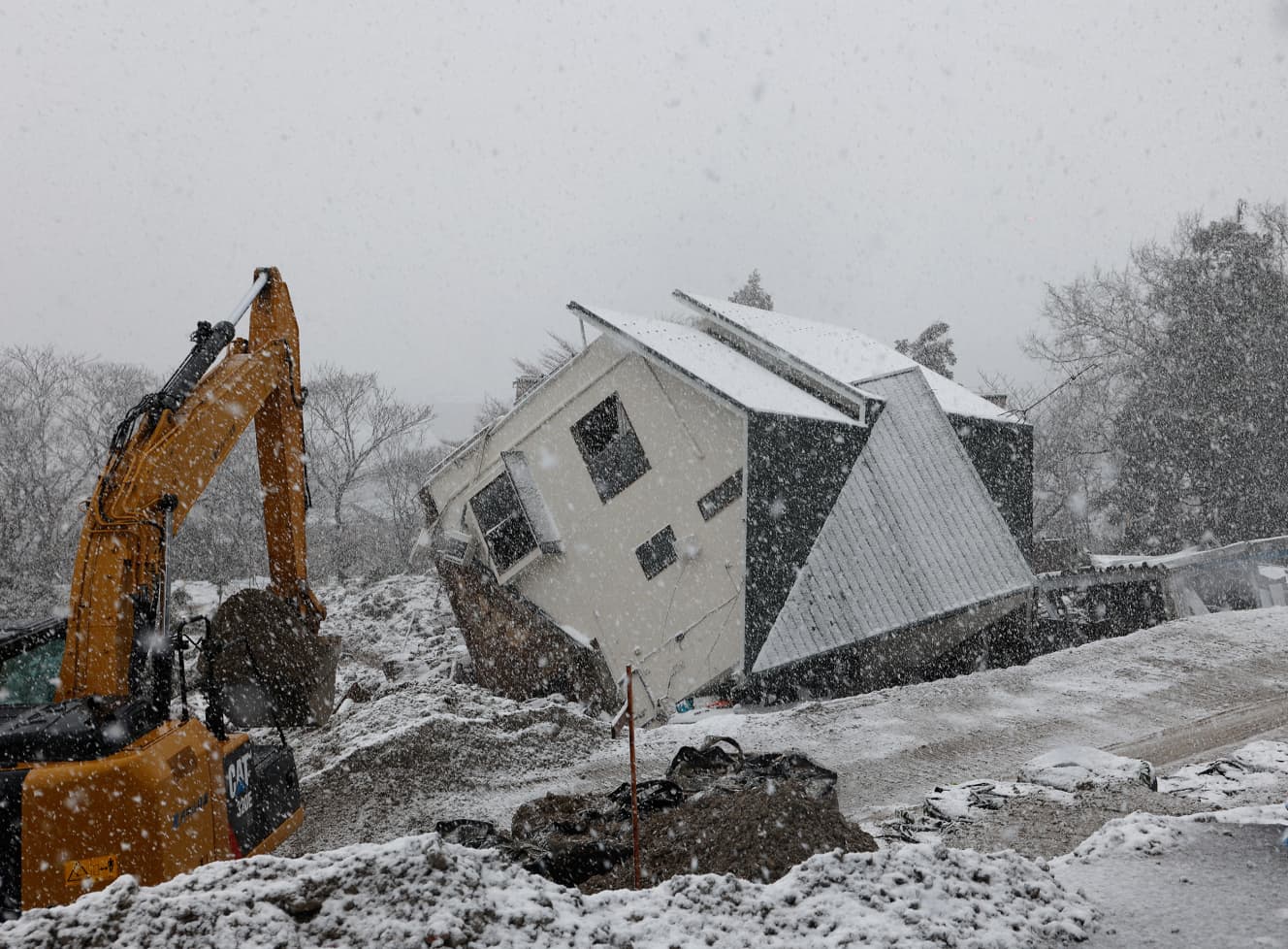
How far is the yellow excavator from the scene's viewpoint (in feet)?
15.6

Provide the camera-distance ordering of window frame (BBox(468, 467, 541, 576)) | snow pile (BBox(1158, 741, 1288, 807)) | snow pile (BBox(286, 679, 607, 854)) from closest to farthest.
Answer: snow pile (BBox(1158, 741, 1288, 807))
snow pile (BBox(286, 679, 607, 854))
window frame (BBox(468, 467, 541, 576))

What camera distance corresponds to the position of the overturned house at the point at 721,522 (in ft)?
42.2

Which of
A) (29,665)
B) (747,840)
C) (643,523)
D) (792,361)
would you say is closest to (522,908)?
(747,840)

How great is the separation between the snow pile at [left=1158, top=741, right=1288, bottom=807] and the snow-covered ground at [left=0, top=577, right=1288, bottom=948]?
0.04 metres

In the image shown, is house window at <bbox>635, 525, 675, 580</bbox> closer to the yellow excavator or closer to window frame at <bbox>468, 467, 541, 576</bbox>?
window frame at <bbox>468, 467, 541, 576</bbox>

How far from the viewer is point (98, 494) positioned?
620 cm

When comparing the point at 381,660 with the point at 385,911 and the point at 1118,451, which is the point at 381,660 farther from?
the point at 1118,451

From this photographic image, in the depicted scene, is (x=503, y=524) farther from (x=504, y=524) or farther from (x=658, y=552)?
(x=658, y=552)

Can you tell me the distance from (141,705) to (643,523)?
8.93 meters

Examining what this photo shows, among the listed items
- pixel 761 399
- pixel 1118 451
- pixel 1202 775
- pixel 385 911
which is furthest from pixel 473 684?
pixel 1118 451

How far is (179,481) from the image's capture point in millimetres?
6902

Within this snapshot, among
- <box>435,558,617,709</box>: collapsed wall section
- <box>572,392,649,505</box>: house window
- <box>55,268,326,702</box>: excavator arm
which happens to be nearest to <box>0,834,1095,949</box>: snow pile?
<box>55,268,326,702</box>: excavator arm

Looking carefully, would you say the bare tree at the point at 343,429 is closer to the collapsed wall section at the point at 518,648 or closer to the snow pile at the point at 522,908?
the collapsed wall section at the point at 518,648

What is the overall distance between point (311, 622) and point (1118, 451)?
2923 cm
